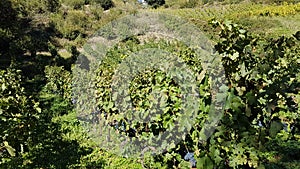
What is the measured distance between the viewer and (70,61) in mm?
23578

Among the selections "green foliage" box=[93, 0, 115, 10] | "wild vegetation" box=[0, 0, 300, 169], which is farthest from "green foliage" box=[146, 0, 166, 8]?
"wild vegetation" box=[0, 0, 300, 169]

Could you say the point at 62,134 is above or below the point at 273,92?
below

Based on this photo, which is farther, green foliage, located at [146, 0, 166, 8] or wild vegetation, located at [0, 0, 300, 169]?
green foliage, located at [146, 0, 166, 8]

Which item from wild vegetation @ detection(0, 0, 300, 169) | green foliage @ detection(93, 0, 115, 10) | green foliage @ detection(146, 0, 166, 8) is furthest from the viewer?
green foliage @ detection(146, 0, 166, 8)

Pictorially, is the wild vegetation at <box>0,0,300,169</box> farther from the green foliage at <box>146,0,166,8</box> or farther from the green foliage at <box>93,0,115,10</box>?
the green foliage at <box>146,0,166,8</box>

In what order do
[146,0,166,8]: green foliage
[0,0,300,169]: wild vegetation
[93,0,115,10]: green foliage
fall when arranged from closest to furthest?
[0,0,300,169]: wild vegetation
[93,0,115,10]: green foliage
[146,0,166,8]: green foliage

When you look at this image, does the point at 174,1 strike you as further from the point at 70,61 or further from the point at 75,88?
the point at 75,88

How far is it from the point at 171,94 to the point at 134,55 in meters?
4.40

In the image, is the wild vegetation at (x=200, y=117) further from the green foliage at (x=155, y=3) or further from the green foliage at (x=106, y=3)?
the green foliage at (x=155, y=3)

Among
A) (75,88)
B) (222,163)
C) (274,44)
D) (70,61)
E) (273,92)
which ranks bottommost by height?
(70,61)

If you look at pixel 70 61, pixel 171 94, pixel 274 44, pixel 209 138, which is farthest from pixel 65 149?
pixel 70 61

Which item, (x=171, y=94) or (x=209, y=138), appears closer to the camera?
(x=209, y=138)

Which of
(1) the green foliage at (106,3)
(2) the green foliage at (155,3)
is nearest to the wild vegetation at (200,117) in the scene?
(1) the green foliage at (106,3)

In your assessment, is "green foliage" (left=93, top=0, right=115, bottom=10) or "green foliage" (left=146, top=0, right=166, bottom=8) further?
"green foliage" (left=146, top=0, right=166, bottom=8)
